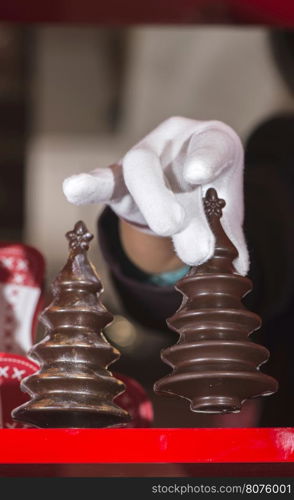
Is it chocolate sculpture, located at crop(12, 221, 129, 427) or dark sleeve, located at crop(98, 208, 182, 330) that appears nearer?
Answer: chocolate sculpture, located at crop(12, 221, 129, 427)

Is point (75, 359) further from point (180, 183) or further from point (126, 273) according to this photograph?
point (126, 273)

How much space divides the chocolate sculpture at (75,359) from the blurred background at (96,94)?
3.29ft

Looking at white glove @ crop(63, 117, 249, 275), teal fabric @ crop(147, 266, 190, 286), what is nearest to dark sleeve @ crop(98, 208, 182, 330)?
teal fabric @ crop(147, 266, 190, 286)

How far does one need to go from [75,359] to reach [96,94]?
1432 mm

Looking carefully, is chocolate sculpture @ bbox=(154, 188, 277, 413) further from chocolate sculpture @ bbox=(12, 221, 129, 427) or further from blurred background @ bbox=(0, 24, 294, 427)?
blurred background @ bbox=(0, 24, 294, 427)

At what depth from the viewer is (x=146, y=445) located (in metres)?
0.42

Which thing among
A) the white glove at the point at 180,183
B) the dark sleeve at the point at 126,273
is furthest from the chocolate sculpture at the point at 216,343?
the dark sleeve at the point at 126,273

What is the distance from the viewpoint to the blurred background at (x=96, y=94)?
1.69 m

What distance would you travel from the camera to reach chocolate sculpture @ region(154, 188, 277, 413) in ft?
1.54

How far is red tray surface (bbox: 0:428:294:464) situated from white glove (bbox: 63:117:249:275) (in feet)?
Answer: 0.37

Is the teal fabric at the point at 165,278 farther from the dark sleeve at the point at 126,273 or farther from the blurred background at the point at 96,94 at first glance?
the blurred background at the point at 96,94

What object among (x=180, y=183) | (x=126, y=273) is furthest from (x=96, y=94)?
(x=180, y=183)

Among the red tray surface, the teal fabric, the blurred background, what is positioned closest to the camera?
the red tray surface

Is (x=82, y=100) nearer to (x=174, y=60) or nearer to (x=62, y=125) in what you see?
(x=62, y=125)
